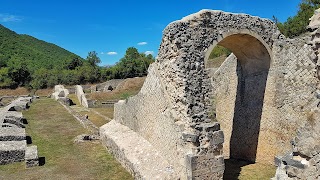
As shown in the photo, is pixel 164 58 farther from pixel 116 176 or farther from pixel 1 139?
pixel 1 139

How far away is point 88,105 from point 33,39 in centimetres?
8657

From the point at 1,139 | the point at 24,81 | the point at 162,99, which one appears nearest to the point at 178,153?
the point at 162,99

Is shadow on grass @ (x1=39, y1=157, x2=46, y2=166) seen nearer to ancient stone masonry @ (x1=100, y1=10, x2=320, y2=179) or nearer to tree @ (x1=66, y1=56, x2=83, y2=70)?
ancient stone masonry @ (x1=100, y1=10, x2=320, y2=179)

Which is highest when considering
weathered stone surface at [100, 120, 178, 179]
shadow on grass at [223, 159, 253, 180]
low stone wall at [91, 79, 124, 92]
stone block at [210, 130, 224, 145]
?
low stone wall at [91, 79, 124, 92]

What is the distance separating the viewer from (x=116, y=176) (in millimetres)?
9727

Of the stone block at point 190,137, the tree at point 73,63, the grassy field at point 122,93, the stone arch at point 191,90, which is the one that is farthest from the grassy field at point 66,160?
the tree at point 73,63

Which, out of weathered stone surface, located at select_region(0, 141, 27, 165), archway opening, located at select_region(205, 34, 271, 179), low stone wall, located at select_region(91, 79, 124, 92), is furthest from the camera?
low stone wall, located at select_region(91, 79, 124, 92)

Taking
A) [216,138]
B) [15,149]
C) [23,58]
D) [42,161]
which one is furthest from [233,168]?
[23,58]

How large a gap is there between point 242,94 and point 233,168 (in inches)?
104

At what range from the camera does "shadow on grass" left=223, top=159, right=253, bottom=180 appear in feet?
31.8

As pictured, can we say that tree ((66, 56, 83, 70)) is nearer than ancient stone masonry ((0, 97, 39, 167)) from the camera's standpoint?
No

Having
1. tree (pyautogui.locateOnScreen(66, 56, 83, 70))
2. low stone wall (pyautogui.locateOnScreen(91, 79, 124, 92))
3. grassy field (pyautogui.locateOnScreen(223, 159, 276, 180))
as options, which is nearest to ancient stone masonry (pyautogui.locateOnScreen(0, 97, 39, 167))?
grassy field (pyautogui.locateOnScreen(223, 159, 276, 180))

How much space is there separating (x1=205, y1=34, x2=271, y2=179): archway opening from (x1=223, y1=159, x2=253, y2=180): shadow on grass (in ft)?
0.10

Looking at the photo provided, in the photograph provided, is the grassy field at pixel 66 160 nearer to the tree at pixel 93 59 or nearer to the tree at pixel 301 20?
the tree at pixel 301 20
